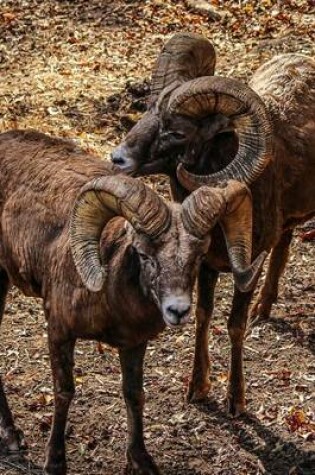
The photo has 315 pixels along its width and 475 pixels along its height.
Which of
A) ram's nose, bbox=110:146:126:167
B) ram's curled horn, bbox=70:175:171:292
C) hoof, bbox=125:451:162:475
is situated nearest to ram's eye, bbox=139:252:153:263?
ram's curled horn, bbox=70:175:171:292

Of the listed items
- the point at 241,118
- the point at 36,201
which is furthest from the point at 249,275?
the point at 36,201

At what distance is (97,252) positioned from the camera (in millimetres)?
7070

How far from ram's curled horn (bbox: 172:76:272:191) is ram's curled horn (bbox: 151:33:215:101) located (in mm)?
609

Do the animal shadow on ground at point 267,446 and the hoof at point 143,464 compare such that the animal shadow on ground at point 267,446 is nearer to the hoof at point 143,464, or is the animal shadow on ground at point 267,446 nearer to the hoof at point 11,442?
the hoof at point 143,464

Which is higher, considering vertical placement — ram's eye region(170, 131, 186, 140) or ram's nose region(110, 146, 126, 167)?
ram's eye region(170, 131, 186, 140)

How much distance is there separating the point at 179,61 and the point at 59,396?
3.11 metres

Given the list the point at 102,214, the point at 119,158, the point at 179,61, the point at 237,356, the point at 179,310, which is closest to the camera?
the point at 179,310

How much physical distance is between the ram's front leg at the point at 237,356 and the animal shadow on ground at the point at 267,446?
0.39ft

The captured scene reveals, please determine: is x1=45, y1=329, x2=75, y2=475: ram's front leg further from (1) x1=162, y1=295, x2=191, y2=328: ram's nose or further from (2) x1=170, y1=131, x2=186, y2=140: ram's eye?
Answer: (2) x1=170, y1=131, x2=186, y2=140: ram's eye

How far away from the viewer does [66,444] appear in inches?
336

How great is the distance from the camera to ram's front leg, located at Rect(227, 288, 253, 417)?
887 centimetres

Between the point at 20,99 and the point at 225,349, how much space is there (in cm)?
660

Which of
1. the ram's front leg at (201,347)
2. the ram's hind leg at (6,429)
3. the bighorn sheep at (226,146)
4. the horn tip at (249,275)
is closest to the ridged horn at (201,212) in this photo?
the horn tip at (249,275)

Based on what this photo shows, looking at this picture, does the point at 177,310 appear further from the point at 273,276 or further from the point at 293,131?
the point at 273,276
